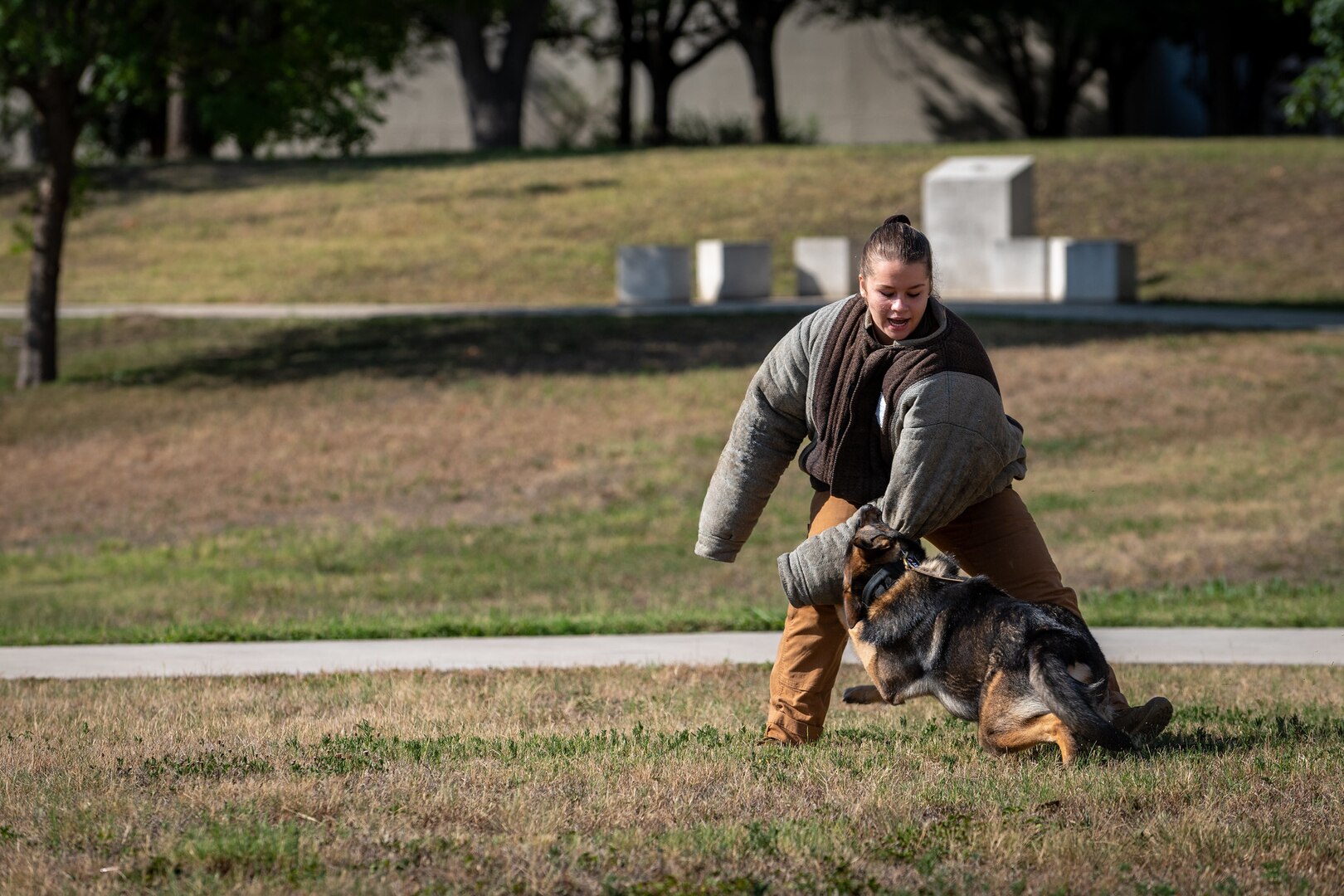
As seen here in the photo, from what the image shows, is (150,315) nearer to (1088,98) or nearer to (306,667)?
(306,667)

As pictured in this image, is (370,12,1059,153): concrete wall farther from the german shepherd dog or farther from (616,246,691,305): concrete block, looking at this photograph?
the german shepherd dog

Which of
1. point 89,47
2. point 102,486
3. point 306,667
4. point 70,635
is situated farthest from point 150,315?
point 306,667

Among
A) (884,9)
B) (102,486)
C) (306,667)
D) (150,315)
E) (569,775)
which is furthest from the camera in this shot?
(884,9)

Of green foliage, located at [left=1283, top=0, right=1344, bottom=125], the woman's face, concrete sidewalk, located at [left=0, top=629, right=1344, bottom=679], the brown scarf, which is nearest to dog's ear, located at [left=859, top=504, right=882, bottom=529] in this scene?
the brown scarf

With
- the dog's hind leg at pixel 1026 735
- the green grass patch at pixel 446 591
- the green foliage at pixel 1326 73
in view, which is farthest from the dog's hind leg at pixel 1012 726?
Answer: the green foliage at pixel 1326 73

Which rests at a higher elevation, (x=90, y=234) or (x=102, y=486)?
(x=90, y=234)

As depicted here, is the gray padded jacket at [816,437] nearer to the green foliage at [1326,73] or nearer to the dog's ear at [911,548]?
the dog's ear at [911,548]

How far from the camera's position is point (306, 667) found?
7965mm

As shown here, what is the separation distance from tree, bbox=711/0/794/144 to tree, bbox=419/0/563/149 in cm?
504

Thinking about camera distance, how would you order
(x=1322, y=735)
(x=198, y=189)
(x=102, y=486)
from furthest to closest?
(x=198, y=189), (x=102, y=486), (x=1322, y=735)

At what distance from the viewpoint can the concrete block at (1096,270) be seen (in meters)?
22.7

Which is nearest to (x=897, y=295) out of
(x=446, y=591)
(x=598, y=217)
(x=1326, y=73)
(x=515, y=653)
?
(x=515, y=653)

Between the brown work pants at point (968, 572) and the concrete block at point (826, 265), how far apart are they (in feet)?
60.4

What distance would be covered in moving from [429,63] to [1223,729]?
4344cm
